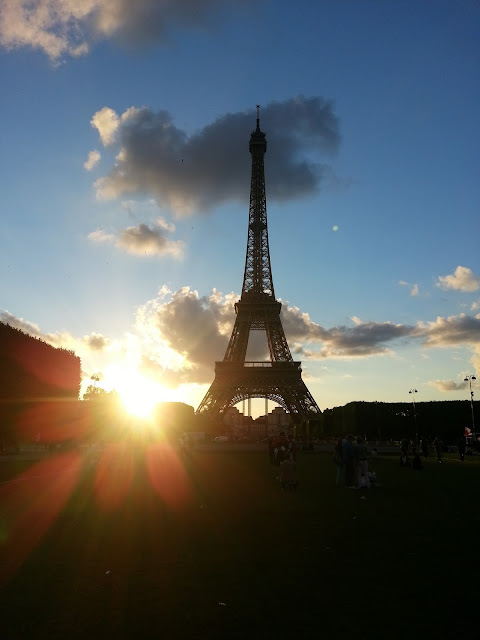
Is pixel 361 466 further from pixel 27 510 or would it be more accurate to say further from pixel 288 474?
pixel 27 510

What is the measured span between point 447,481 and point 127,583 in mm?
19440

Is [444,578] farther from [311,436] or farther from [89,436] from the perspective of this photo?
[311,436]

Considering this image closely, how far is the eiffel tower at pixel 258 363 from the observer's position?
77625mm

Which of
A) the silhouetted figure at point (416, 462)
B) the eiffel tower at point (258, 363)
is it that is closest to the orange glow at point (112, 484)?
the silhouetted figure at point (416, 462)

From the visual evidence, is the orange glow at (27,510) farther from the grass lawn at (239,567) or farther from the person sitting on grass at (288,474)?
the person sitting on grass at (288,474)

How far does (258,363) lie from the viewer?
259 ft

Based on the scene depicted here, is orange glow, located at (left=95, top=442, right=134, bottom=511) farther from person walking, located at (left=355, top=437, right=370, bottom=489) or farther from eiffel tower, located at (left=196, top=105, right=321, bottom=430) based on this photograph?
eiffel tower, located at (left=196, top=105, right=321, bottom=430)

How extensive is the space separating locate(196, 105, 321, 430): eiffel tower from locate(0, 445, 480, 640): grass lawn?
59.0 m

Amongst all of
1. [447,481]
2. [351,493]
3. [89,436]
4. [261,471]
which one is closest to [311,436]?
[89,436]

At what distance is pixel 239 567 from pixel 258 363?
229 ft

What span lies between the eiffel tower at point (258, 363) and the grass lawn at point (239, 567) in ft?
194

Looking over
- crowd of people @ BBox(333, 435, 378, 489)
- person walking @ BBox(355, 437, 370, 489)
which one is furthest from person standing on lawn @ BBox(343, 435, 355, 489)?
person walking @ BBox(355, 437, 370, 489)

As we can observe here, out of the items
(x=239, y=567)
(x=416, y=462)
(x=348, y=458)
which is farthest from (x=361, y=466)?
(x=239, y=567)

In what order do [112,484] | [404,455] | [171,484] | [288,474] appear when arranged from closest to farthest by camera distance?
[288,474], [171,484], [112,484], [404,455]
